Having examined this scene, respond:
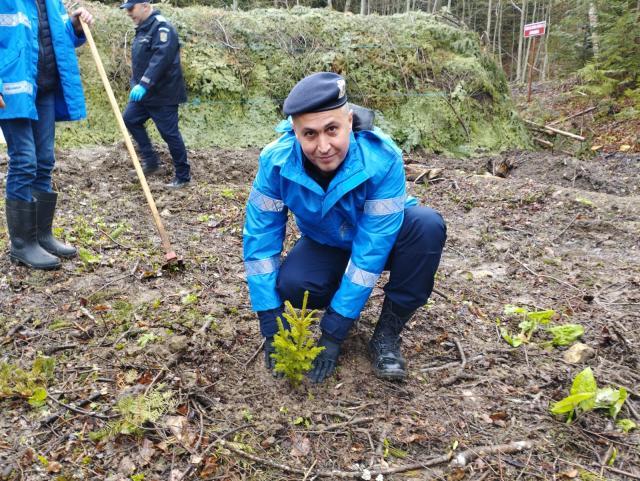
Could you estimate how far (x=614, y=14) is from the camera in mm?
14281

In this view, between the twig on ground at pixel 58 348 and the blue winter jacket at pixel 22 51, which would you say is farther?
the blue winter jacket at pixel 22 51

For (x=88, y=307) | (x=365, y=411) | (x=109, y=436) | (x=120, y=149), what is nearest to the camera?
(x=109, y=436)

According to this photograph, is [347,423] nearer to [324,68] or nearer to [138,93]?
[138,93]

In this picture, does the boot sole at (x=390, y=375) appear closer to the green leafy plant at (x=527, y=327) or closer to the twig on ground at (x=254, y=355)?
the twig on ground at (x=254, y=355)

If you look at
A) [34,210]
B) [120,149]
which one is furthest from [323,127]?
[120,149]

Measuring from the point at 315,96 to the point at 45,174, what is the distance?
2793mm

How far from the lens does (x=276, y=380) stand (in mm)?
2633

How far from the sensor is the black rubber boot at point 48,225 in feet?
12.6

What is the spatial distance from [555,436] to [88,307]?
293 centimetres

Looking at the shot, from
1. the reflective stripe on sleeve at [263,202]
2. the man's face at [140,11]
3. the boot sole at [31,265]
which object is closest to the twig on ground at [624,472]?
the reflective stripe on sleeve at [263,202]

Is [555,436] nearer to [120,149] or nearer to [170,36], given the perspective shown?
[170,36]

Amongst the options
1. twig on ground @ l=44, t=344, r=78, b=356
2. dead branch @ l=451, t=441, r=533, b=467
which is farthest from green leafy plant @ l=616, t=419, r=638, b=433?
twig on ground @ l=44, t=344, r=78, b=356

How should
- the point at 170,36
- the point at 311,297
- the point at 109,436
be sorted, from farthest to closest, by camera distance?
the point at 170,36 < the point at 311,297 < the point at 109,436

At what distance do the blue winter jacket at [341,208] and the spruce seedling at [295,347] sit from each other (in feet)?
0.94
